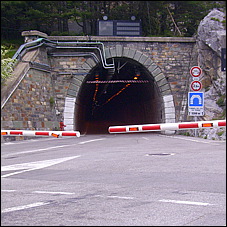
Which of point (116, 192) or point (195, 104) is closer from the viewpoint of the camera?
point (116, 192)

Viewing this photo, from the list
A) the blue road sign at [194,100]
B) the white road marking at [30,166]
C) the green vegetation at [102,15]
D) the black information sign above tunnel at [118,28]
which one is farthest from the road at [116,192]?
the green vegetation at [102,15]

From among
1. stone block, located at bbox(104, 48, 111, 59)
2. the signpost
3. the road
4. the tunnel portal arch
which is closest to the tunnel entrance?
the tunnel portal arch

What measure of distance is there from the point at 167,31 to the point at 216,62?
9255 mm

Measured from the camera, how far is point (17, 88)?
2453 centimetres

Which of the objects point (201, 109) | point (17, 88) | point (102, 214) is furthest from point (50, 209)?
point (17, 88)

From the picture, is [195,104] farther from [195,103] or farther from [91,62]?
[91,62]

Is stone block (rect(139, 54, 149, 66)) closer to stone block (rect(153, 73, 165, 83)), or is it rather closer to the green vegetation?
stone block (rect(153, 73, 165, 83))

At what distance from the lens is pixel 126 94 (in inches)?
1879

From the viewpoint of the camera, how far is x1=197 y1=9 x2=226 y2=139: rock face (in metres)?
27.1

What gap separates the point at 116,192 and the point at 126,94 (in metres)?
→ 41.1

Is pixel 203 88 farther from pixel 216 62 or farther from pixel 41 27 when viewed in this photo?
pixel 41 27

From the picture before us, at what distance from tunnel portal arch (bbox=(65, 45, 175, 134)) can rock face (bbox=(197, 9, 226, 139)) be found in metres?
3.04

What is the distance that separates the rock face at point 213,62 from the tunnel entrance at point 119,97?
404cm

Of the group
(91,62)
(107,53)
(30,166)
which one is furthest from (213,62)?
(30,166)
